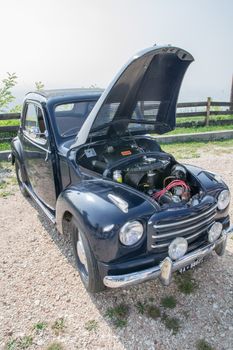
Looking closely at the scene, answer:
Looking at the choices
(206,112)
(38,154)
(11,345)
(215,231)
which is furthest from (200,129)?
(11,345)

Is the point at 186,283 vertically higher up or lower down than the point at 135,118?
lower down

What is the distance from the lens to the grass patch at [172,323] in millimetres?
2508

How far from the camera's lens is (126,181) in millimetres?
3113

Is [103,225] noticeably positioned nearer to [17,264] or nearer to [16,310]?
[16,310]

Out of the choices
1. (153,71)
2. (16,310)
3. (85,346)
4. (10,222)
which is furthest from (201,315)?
(10,222)

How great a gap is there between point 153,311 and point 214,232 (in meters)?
0.94

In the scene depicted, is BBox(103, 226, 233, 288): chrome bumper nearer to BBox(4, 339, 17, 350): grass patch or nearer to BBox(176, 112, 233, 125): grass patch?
BBox(4, 339, 17, 350): grass patch

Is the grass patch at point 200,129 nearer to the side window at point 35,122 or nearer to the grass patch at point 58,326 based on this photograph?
the side window at point 35,122

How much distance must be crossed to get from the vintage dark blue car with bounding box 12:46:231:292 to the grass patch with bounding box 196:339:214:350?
592 mm

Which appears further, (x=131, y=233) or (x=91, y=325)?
(x=91, y=325)

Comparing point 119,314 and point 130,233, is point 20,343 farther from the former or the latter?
point 130,233

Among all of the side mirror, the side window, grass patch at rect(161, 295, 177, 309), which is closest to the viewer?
grass patch at rect(161, 295, 177, 309)

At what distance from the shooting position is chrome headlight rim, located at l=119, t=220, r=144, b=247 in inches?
92.1

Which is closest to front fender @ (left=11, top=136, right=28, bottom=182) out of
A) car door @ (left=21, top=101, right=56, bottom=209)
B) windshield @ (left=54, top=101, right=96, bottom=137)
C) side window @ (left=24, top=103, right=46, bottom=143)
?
car door @ (left=21, top=101, right=56, bottom=209)
